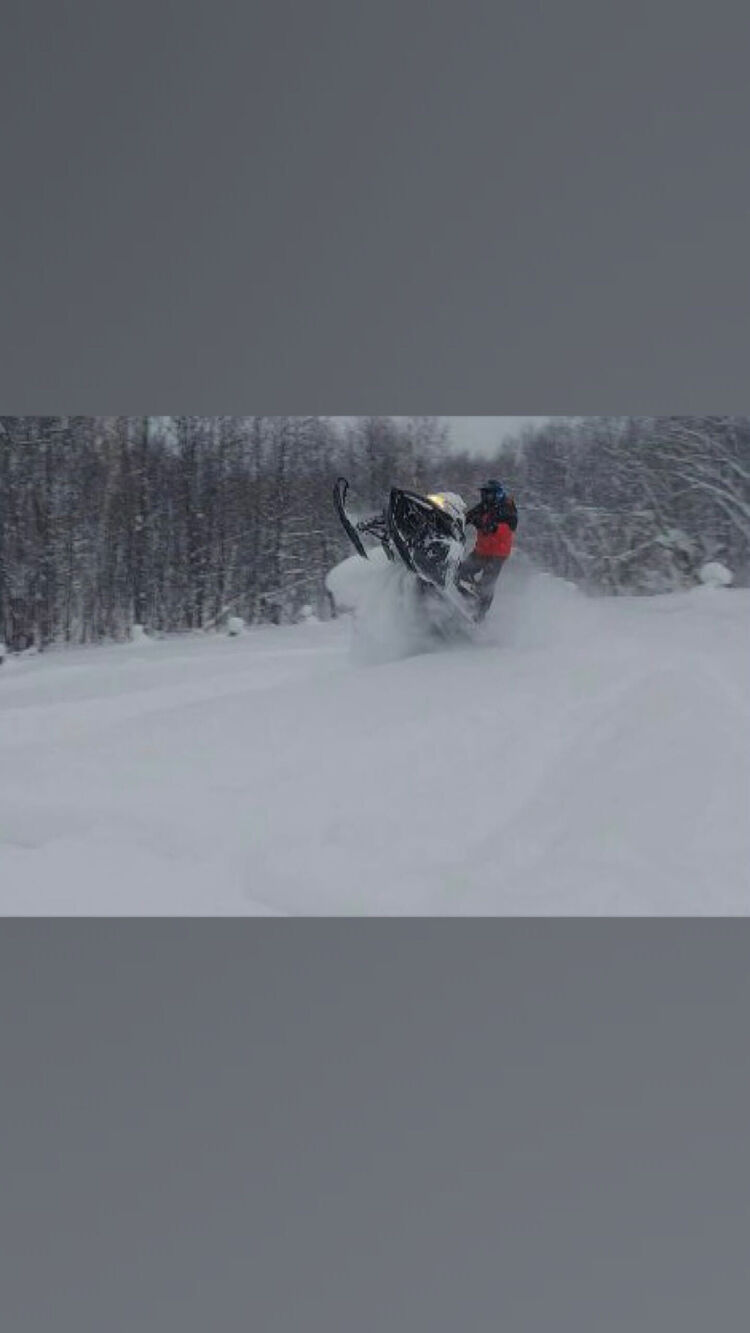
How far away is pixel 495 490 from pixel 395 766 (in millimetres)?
851

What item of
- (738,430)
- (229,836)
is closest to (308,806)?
(229,836)

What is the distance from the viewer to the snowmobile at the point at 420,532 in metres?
4.84

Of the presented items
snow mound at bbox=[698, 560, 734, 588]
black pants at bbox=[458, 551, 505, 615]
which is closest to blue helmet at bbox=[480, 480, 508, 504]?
black pants at bbox=[458, 551, 505, 615]

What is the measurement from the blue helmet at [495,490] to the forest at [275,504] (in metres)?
0.03

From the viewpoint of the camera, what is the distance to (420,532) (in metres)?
4.86

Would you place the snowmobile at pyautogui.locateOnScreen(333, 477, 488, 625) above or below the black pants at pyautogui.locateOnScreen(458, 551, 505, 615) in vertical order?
above

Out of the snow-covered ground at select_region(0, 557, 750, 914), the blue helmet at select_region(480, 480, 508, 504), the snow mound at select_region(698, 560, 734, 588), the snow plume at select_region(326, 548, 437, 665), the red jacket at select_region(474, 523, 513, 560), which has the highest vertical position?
the blue helmet at select_region(480, 480, 508, 504)

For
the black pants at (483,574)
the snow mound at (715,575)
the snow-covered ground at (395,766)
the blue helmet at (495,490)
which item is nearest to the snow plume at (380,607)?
the snow-covered ground at (395,766)

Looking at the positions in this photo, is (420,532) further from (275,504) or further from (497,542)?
(275,504)

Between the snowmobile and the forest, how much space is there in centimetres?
4

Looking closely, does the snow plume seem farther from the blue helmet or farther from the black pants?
the blue helmet

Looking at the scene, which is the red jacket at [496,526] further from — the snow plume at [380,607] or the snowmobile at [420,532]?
the snow plume at [380,607]

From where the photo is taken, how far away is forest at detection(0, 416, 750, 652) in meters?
4.76

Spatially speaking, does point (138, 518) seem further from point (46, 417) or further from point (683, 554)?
point (683, 554)
